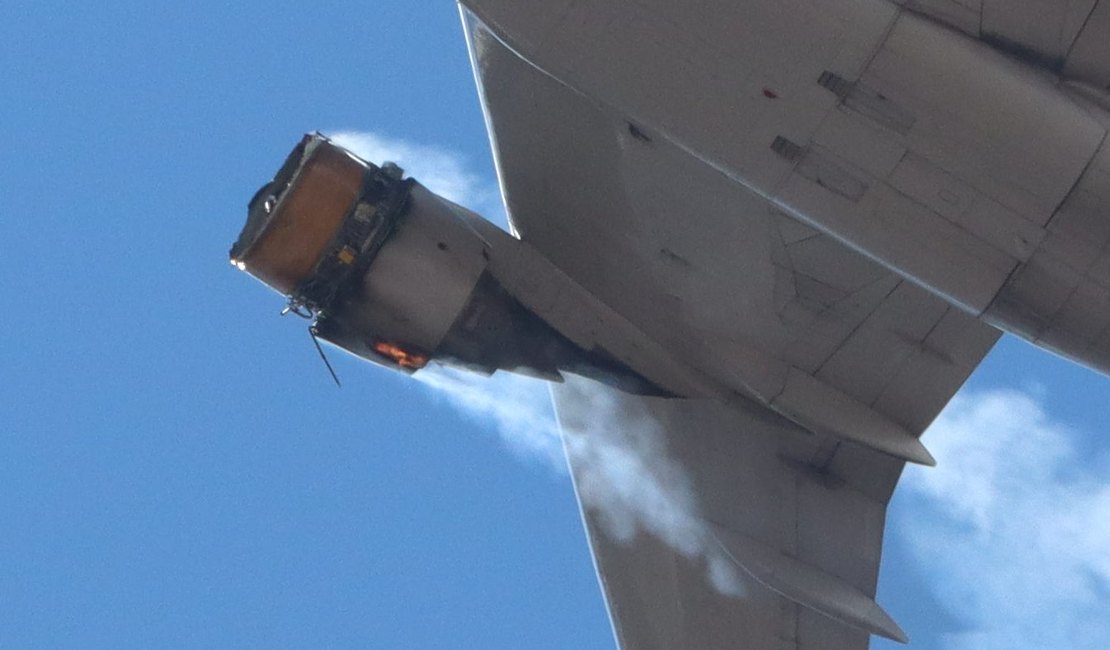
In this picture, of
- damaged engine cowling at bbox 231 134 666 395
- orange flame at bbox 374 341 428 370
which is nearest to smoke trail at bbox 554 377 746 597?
damaged engine cowling at bbox 231 134 666 395

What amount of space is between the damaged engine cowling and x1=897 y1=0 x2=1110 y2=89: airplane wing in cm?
469

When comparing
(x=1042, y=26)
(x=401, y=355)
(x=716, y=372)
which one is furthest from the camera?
(x=716, y=372)

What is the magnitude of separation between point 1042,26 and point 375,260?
19.4ft

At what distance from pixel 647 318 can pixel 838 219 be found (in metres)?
3.40

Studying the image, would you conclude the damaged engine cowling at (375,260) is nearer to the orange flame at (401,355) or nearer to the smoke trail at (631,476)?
the orange flame at (401,355)

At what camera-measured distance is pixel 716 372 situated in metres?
15.5

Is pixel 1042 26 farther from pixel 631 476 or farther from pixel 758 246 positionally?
pixel 631 476

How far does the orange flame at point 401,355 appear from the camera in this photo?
14.6 m

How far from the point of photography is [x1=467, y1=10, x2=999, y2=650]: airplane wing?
46.8 ft

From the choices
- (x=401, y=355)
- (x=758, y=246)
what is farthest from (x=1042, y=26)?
(x=401, y=355)

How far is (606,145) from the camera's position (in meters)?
14.1

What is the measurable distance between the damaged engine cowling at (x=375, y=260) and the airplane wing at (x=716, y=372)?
3.03ft

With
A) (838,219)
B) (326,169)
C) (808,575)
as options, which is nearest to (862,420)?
(808,575)

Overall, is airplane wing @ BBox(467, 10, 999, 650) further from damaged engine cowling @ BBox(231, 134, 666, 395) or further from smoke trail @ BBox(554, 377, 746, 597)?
damaged engine cowling @ BBox(231, 134, 666, 395)
